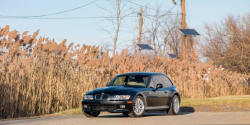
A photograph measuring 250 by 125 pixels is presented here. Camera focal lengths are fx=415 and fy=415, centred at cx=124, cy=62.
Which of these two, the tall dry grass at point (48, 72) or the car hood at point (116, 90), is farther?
the tall dry grass at point (48, 72)

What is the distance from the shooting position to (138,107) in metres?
13.1

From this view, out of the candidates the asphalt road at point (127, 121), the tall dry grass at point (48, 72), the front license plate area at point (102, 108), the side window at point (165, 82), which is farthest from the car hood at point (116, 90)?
the tall dry grass at point (48, 72)

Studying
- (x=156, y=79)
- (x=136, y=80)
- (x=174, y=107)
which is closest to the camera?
(x=136, y=80)

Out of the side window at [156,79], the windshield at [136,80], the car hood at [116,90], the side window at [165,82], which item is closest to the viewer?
the car hood at [116,90]

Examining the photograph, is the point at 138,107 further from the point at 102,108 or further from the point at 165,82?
the point at 165,82

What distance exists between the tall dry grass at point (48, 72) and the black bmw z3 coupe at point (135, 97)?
277cm

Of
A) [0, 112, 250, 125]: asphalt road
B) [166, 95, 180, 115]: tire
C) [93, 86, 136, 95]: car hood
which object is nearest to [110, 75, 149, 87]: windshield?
[93, 86, 136, 95]: car hood

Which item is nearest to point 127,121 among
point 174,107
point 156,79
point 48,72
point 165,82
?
point 156,79

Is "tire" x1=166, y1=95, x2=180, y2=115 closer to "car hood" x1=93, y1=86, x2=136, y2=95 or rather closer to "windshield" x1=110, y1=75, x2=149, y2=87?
"windshield" x1=110, y1=75, x2=149, y2=87

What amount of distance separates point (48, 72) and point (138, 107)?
475 cm

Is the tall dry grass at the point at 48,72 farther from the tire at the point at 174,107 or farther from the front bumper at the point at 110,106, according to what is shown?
the tire at the point at 174,107

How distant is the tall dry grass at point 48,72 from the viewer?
14.7 m

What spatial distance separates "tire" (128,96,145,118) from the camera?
41.9 ft

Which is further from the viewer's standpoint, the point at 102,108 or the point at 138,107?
the point at 138,107
